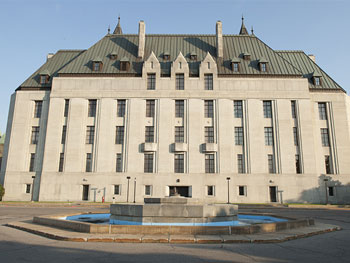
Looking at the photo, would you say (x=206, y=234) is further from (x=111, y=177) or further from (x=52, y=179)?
(x=52, y=179)

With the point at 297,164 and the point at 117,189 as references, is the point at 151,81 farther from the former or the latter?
the point at 297,164

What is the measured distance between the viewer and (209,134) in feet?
141

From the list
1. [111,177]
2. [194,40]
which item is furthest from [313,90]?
[111,177]

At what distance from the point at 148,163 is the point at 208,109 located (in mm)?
13211

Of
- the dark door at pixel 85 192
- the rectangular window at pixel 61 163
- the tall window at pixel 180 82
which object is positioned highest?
the tall window at pixel 180 82

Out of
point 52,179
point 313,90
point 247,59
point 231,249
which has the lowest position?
point 231,249

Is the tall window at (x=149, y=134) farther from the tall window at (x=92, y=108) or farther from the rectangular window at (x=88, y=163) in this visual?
the rectangular window at (x=88, y=163)

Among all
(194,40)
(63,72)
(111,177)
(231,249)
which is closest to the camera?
(231,249)

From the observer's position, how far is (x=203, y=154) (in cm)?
4178

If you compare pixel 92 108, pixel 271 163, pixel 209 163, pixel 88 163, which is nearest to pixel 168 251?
pixel 209 163

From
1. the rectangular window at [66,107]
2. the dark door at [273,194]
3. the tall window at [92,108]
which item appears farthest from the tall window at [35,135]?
the dark door at [273,194]

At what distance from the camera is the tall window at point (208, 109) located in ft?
143

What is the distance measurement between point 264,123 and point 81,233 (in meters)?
37.0

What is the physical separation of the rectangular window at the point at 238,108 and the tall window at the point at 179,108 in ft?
28.3
